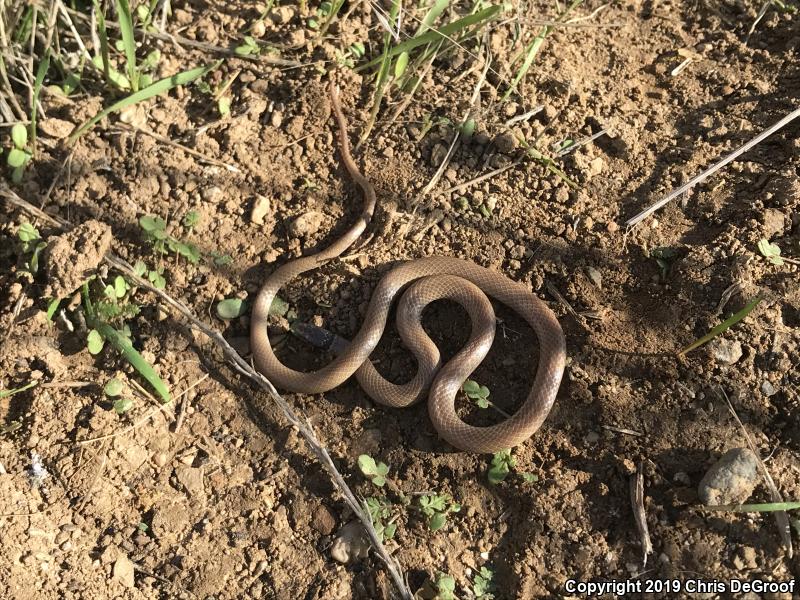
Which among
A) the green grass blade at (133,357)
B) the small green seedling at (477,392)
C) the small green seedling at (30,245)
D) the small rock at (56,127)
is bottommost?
the green grass blade at (133,357)

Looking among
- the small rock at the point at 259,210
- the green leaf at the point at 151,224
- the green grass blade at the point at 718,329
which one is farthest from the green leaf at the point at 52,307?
the green grass blade at the point at 718,329

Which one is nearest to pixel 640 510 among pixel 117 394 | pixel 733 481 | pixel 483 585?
pixel 733 481

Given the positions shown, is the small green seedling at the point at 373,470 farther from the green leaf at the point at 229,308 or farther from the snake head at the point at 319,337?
the green leaf at the point at 229,308

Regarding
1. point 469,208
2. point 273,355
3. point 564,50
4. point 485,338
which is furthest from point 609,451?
point 564,50

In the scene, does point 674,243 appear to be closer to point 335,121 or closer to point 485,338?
point 485,338

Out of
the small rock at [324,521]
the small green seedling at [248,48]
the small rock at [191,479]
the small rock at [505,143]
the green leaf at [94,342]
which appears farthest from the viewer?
the small green seedling at [248,48]

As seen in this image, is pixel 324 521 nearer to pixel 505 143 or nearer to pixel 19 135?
pixel 505 143

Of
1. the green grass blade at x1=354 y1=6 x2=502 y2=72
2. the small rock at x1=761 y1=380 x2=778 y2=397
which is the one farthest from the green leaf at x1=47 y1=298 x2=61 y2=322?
the small rock at x1=761 y1=380 x2=778 y2=397
